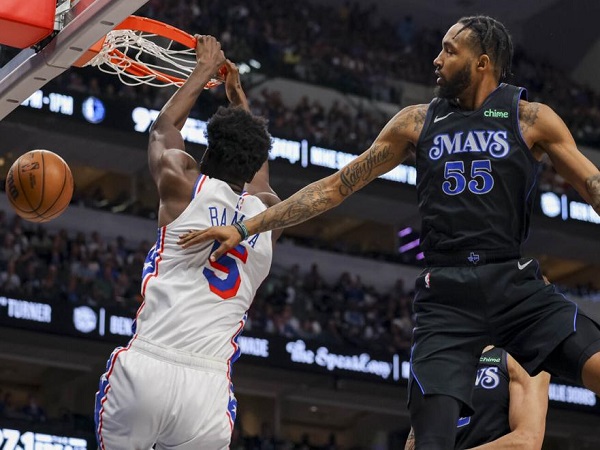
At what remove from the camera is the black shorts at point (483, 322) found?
13.3 feet

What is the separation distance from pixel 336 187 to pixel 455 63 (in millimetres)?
661

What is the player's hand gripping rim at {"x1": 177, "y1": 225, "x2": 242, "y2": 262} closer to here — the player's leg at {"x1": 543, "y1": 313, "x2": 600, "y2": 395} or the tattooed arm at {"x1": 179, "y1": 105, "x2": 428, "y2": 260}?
the tattooed arm at {"x1": 179, "y1": 105, "x2": 428, "y2": 260}

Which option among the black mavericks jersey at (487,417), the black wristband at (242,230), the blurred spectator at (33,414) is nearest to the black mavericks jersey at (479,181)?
the black wristband at (242,230)

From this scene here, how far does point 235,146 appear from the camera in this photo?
4836mm

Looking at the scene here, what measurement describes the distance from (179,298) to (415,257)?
Result: 20.6 meters

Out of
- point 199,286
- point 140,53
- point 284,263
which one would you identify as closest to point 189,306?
point 199,286

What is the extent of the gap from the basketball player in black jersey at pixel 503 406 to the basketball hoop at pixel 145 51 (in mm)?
2105

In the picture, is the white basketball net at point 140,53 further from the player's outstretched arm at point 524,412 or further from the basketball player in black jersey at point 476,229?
the player's outstretched arm at point 524,412

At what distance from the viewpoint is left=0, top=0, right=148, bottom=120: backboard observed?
544cm

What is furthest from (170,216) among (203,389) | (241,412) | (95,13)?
(241,412)

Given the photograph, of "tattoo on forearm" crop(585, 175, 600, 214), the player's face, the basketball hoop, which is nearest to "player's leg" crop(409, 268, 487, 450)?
"tattoo on forearm" crop(585, 175, 600, 214)

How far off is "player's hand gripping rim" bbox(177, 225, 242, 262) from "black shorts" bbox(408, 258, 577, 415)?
78 cm

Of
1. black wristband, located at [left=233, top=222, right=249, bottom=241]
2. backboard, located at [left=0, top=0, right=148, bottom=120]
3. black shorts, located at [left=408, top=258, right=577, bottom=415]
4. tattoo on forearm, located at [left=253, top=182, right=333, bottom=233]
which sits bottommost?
black shorts, located at [left=408, top=258, right=577, bottom=415]

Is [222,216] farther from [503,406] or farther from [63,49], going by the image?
[63,49]
